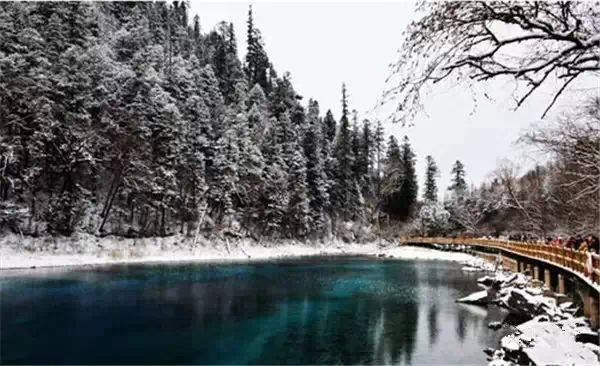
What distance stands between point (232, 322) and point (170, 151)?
117 feet

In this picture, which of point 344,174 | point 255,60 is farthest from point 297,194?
point 255,60

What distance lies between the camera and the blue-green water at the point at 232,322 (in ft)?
44.5

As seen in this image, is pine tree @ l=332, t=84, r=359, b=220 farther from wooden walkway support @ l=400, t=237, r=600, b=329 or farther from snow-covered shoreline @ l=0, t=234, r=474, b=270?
wooden walkway support @ l=400, t=237, r=600, b=329

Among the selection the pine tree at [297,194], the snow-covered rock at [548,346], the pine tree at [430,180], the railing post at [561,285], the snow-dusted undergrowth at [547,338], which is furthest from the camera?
the pine tree at [430,180]

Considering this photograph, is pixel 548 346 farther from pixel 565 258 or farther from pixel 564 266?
pixel 564 266

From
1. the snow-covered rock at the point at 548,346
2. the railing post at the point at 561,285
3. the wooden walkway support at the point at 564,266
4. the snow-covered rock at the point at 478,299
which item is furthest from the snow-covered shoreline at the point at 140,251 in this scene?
the snow-covered rock at the point at 548,346

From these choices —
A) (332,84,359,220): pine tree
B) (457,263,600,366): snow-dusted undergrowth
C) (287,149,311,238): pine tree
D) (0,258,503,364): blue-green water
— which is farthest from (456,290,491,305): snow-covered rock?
(332,84,359,220): pine tree

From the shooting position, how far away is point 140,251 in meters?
46.9

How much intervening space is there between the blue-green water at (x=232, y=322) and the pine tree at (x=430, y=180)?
77151 millimetres

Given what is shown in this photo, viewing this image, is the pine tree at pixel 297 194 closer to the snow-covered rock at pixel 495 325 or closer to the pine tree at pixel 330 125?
the pine tree at pixel 330 125

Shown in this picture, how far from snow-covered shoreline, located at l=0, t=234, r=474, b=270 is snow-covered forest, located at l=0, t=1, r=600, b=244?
57.2 inches

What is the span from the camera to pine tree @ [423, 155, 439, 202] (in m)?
106

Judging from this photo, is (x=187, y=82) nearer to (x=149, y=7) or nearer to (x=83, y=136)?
(x=83, y=136)

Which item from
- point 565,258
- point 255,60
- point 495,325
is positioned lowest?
point 495,325
